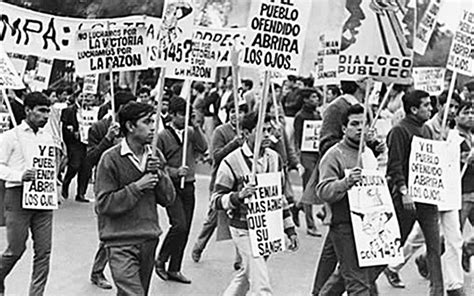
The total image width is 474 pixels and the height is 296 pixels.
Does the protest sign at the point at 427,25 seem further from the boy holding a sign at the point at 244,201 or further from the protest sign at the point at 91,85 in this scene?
the protest sign at the point at 91,85

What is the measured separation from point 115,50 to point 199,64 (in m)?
1.42

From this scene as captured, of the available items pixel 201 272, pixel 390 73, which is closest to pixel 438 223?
pixel 390 73

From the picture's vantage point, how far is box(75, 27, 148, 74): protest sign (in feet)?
30.4

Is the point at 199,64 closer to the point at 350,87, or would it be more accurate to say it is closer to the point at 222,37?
the point at 222,37

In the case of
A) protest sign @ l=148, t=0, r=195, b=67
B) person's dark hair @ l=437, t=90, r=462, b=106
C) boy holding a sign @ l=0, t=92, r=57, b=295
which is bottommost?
boy holding a sign @ l=0, t=92, r=57, b=295

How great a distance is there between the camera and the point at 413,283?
10219 mm

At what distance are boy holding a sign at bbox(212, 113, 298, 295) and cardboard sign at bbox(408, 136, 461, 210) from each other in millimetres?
1197

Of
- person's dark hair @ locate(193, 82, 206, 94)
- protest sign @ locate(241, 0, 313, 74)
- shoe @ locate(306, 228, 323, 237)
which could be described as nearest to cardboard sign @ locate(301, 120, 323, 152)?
shoe @ locate(306, 228, 323, 237)

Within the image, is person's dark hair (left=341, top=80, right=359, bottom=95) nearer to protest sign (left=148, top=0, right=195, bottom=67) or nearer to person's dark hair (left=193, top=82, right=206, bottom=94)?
protest sign (left=148, top=0, right=195, bottom=67)

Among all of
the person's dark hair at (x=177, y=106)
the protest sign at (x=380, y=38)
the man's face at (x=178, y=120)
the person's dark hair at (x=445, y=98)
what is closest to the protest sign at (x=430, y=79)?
the person's dark hair at (x=445, y=98)

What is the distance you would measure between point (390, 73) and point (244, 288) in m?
2.12

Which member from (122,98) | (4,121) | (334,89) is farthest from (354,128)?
(334,89)

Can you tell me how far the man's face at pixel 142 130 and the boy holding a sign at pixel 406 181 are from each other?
2.49m

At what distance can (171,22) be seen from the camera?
327 inches
